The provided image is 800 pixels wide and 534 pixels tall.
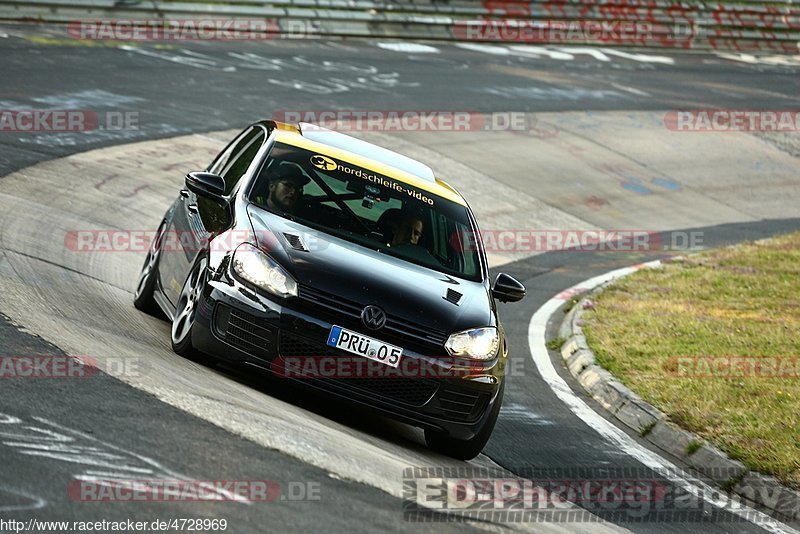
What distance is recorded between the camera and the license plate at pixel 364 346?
22.8 feet

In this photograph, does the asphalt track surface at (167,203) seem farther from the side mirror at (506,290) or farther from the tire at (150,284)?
the side mirror at (506,290)

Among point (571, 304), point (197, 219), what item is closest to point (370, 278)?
point (197, 219)

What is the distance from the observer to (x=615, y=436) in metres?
9.01

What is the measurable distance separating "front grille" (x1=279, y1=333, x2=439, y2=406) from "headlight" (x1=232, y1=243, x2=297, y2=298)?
27cm

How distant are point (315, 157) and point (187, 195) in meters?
1.11

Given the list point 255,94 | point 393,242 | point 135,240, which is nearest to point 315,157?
point 393,242

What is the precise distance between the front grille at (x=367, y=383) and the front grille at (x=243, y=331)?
99mm

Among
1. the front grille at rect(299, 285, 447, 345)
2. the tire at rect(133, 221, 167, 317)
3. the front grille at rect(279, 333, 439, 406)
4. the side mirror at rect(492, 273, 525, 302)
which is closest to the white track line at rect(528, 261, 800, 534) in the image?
the side mirror at rect(492, 273, 525, 302)

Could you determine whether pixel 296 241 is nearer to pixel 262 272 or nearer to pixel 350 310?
pixel 262 272

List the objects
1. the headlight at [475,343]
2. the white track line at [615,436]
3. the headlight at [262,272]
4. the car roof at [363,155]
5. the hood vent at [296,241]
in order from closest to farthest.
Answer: the headlight at [262,272], the headlight at [475,343], the hood vent at [296,241], the white track line at [615,436], the car roof at [363,155]

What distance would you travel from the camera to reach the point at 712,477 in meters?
8.28

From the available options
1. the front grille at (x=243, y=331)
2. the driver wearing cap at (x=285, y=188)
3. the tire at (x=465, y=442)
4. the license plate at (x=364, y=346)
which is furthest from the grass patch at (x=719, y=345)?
the front grille at (x=243, y=331)

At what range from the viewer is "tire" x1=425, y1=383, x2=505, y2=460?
24.4 feet

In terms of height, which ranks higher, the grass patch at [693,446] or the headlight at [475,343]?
the headlight at [475,343]
